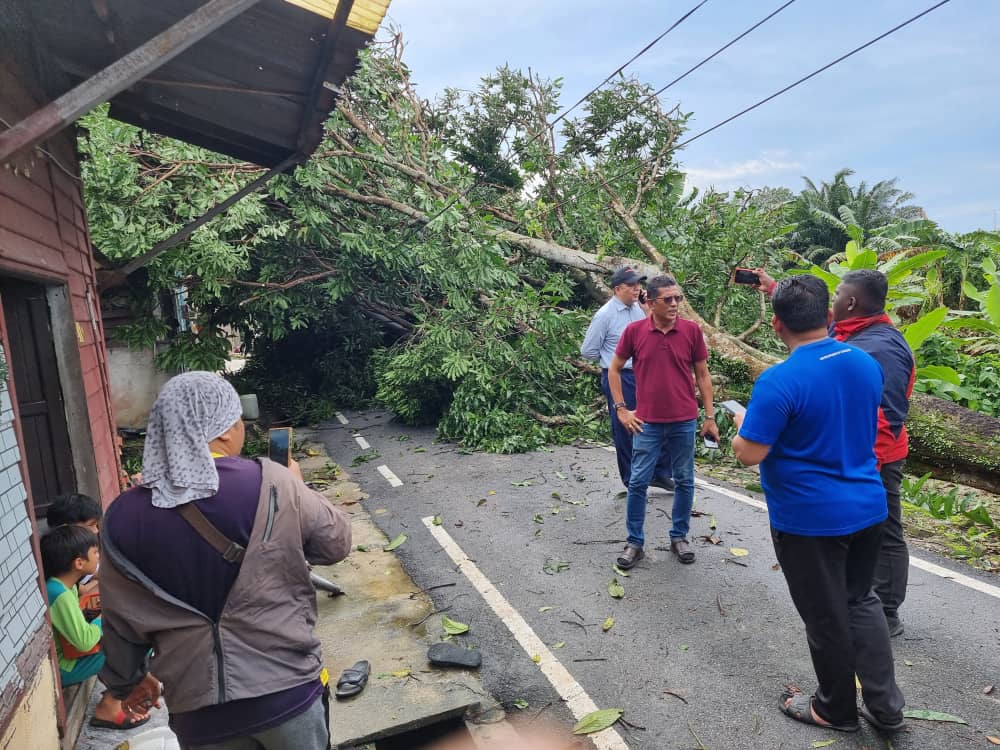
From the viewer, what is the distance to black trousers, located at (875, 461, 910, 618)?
338 centimetres

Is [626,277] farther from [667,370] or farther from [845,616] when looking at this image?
[845,616]

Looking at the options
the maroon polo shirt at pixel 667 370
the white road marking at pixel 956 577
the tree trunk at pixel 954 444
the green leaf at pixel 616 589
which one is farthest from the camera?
the tree trunk at pixel 954 444

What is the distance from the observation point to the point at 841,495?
260 centimetres

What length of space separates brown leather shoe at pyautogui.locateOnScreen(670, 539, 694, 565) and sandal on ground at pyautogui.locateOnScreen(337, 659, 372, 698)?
2326 millimetres

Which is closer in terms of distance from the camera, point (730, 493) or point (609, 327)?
point (609, 327)

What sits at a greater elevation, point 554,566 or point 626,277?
point 626,277

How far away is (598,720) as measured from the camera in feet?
9.61

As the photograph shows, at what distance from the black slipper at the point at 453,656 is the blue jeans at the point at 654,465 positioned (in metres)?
1.55

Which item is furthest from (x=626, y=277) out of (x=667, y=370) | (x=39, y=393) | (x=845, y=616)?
(x=39, y=393)

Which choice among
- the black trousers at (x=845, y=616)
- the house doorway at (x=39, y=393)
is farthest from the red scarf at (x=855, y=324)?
the house doorway at (x=39, y=393)

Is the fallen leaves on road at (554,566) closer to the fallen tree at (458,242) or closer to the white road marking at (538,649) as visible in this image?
the white road marking at (538,649)

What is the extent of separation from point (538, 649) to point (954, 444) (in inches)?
152

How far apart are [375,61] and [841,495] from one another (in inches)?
424

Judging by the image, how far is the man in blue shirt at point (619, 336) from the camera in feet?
18.8
